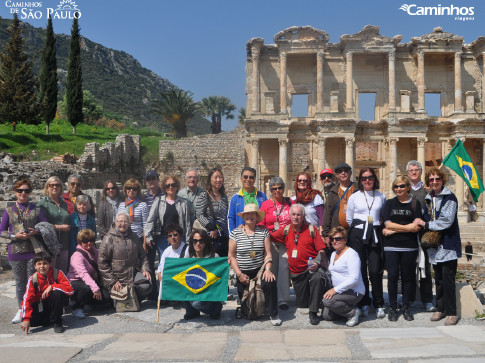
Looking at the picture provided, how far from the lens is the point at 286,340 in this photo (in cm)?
572

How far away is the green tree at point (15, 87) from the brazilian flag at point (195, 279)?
28033 millimetres

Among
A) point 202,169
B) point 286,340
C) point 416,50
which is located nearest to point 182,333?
point 286,340

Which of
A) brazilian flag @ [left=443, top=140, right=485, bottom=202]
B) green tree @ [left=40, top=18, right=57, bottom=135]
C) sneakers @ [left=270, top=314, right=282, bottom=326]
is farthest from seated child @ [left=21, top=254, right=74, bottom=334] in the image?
green tree @ [left=40, top=18, right=57, bottom=135]

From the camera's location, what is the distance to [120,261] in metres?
7.16

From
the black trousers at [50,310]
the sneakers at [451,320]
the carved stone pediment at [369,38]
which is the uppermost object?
the carved stone pediment at [369,38]

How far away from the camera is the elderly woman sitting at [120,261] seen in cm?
713

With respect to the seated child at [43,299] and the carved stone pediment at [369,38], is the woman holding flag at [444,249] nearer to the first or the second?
the seated child at [43,299]

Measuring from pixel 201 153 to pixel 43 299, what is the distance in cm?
A: 2810

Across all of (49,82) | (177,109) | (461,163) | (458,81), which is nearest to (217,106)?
(177,109)

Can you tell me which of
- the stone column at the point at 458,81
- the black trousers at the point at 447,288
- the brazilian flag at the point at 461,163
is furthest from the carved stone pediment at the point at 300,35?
the black trousers at the point at 447,288

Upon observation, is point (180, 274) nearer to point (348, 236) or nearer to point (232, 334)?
point (232, 334)

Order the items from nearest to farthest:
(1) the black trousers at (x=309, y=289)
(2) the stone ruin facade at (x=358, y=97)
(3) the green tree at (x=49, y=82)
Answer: (1) the black trousers at (x=309, y=289) < (2) the stone ruin facade at (x=358, y=97) < (3) the green tree at (x=49, y=82)

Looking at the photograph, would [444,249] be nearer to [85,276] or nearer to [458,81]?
[85,276]

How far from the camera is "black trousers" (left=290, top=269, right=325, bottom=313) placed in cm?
641
